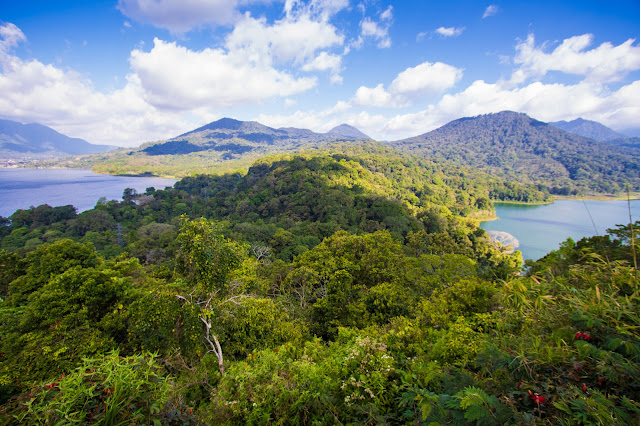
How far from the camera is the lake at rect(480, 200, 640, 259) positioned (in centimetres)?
4678

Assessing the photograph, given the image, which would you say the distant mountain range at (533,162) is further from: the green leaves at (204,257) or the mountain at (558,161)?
the green leaves at (204,257)

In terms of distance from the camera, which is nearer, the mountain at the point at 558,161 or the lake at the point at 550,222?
the lake at the point at 550,222

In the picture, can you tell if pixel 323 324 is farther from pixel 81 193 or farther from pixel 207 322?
pixel 81 193

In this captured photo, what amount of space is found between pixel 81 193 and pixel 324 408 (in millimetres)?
115269

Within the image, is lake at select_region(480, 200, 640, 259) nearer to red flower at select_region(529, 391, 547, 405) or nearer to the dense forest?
the dense forest

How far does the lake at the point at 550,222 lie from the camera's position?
46.8 metres

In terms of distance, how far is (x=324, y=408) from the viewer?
10.3 feet

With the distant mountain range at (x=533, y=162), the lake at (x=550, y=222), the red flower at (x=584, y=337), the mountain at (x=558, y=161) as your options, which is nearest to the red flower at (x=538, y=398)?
the red flower at (x=584, y=337)

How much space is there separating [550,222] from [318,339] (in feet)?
254

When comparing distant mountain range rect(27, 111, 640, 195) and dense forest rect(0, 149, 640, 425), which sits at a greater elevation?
distant mountain range rect(27, 111, 640, 195)

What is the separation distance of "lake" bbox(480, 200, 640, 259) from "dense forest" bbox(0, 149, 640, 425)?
43.0 meters

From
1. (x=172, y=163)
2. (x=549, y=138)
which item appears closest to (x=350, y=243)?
(x=172, y=163)

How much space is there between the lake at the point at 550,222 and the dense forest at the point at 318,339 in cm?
4296

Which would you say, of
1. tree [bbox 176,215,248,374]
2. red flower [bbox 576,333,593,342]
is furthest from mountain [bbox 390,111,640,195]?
tree [bbox 176,215,248,374]
